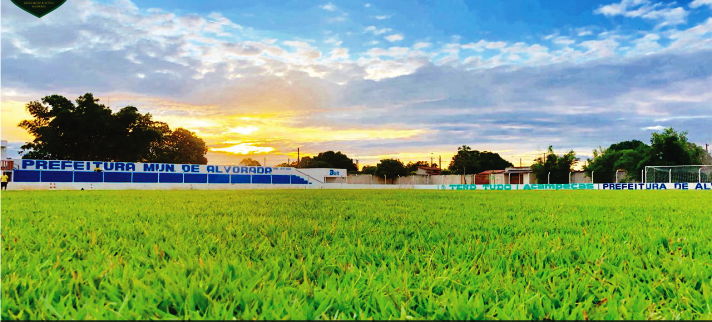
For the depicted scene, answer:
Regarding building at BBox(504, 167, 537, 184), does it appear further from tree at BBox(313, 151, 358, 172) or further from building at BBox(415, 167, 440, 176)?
tree at BBox(313, 151, 358, 172)

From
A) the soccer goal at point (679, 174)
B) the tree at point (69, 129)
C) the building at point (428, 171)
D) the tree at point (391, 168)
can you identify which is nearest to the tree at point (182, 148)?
Result: the tree at point (69, 129)

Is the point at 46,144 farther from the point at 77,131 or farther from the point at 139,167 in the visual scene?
the point at 139,167

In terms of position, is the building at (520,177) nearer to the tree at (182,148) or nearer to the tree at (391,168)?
the tree at (391,168)

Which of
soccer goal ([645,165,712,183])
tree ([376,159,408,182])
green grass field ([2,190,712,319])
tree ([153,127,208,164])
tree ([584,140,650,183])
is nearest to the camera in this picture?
green grass field ([2,190,712,319])

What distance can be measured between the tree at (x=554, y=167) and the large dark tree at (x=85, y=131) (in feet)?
109

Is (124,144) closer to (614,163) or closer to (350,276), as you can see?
(350,276)

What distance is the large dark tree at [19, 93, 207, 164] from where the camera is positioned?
30.9 metres

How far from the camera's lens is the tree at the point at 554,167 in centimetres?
3556

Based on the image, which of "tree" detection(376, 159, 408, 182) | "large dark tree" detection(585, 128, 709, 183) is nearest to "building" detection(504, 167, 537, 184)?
"large dark tree" detection(585, 128, 709, 183)

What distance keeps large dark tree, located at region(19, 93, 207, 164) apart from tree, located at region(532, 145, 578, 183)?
33274 millimetres

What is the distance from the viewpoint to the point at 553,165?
1484 inches

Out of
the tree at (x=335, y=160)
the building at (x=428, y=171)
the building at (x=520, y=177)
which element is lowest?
the building at (x=520, y=177)

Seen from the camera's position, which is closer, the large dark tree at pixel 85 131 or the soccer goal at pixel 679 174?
the soccer goal at pixel 679 174

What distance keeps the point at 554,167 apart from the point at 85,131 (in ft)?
123
